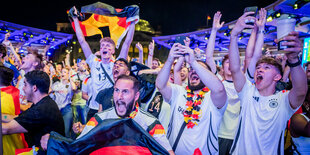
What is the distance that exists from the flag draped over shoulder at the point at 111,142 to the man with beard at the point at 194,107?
81 cm

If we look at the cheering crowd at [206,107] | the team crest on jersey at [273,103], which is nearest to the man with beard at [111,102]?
the cheering crowd at [206,107]

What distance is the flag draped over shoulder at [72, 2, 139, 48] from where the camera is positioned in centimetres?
A: 413

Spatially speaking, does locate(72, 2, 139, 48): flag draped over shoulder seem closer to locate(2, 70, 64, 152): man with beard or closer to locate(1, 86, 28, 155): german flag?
locate(2, 70, 64, 152): man with beard

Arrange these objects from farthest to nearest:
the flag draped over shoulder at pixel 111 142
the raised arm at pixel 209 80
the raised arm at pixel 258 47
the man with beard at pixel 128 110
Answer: the raised arm at pixel 258 47 < the raised arm at pixel 209 80 < the man with beard at pixel 128 110 < the flag draped over shoulder at pixel 111 142

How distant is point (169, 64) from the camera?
229 centimetres

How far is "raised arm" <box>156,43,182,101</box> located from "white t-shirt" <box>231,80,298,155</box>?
0.79 m

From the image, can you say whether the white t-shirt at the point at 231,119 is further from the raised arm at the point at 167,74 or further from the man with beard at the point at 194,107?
the raised arm at the point at 167,74

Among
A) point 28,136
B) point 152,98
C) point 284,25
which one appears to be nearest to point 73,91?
point 152,98

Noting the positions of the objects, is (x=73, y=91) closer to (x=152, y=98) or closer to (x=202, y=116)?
(x=152, y=98)

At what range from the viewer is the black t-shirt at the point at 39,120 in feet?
7.27

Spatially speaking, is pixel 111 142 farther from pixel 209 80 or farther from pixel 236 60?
pixel 236 60

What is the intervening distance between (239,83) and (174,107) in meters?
0.74

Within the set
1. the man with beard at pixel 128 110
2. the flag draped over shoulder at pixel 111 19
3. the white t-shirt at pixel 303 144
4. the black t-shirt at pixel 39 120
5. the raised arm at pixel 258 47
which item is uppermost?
the flag draped over shoulder at pixel 111 19

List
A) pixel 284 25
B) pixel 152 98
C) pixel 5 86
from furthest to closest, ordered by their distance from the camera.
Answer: pixel 152 98 < pixel 5 86 < pixel 284 25
